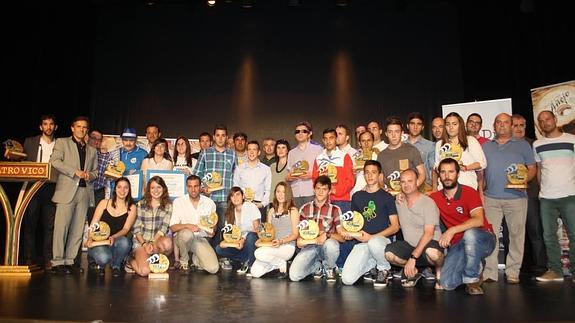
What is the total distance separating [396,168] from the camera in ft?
18.3

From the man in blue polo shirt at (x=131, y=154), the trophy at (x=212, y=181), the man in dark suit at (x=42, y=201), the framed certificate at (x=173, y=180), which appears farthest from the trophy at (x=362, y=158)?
the man in dark suit at (x=42, y=201)

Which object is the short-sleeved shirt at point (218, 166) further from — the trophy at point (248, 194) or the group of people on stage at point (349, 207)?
the trophy at point (248, 194)

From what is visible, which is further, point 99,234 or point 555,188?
point 99,234

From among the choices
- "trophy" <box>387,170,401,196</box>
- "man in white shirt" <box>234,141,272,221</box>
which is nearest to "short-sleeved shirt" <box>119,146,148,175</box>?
"man in white shirt" <box>234,141,272,221</box>

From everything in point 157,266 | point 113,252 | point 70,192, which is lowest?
point 157,266

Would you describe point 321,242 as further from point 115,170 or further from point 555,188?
point 115,170

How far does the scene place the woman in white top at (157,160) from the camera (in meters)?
6.81

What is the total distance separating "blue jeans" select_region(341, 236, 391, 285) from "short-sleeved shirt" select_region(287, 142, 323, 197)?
1.42m

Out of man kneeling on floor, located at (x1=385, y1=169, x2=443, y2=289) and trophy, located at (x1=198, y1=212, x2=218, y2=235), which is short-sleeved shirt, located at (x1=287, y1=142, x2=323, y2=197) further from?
man kneeling on floor, located at (x1=385, y1=169, x2=443, y2=289)

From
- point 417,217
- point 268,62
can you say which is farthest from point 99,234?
point 268,62

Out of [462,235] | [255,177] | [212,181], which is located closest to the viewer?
[462,235]

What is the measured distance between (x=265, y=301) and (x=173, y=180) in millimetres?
3260

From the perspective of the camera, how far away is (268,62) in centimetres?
1009

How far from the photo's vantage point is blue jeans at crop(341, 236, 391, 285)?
4.92m
